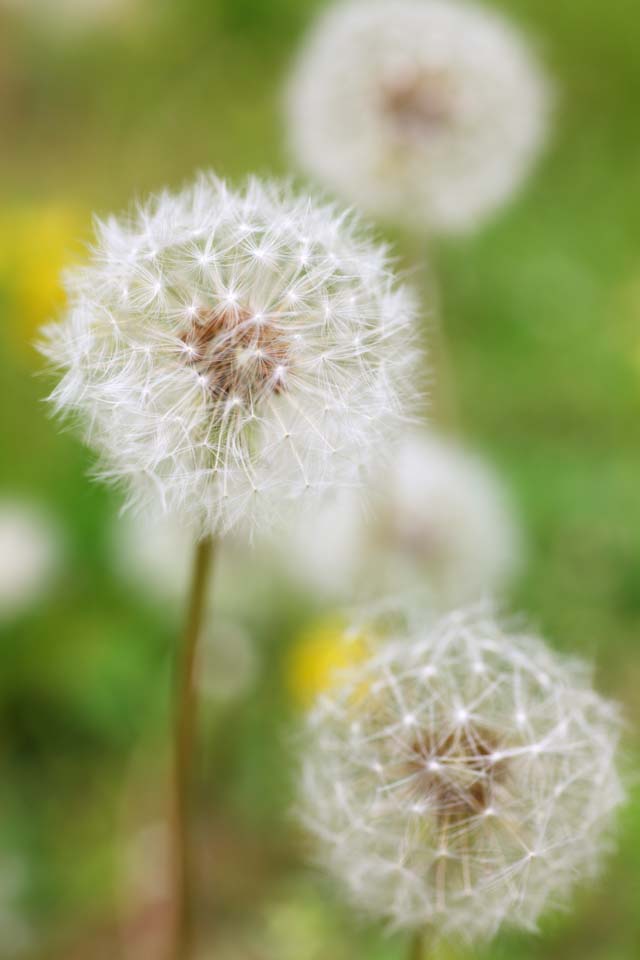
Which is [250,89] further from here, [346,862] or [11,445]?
[346,862]

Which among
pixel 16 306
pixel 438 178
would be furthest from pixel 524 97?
pixel 16 306

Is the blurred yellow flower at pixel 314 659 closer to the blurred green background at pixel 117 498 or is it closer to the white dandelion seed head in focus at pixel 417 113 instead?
the blurred green background at pixel 117 498

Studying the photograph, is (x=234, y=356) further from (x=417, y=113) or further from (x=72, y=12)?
(x=72, y=12)

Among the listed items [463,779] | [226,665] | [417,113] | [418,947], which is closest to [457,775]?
[463,779]

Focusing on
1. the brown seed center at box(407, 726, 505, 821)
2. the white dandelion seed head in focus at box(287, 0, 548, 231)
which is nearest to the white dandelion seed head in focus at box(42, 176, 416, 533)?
the brown seed center at box(407, 726, 505, 821)

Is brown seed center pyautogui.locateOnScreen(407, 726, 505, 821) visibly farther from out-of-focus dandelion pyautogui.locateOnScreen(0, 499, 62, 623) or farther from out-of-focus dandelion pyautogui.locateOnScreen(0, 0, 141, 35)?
out-of-focus dandelion pyautogui.locateOnScreen(0, 0, 141, 35)

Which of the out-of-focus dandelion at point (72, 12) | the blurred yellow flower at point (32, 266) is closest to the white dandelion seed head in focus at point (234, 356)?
the blurred yellow flower at point (32, 266)

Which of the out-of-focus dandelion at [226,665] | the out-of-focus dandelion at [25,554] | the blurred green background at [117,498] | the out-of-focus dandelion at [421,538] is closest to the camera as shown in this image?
the blurred green background at [117,498]
